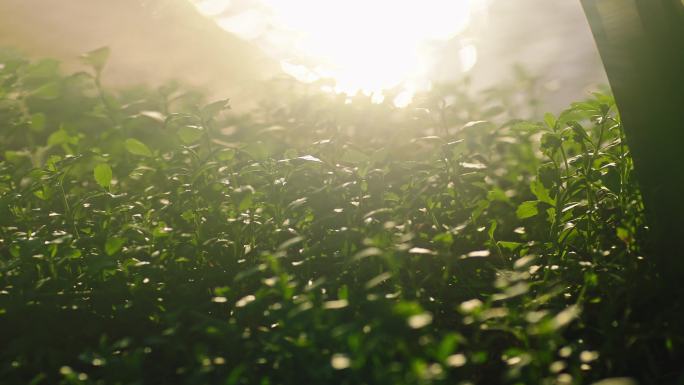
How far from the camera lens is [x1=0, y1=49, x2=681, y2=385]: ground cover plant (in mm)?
1616

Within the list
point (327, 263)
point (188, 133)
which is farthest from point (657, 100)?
point (188, 133)

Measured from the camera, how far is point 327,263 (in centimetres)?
215

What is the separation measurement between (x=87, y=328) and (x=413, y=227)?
3.43ft

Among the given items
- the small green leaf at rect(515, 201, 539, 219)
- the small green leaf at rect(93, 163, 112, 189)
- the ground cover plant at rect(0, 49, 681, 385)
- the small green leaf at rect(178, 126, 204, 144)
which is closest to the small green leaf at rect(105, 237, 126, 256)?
the ground cover plant at rect(0, 49, 681, 385)

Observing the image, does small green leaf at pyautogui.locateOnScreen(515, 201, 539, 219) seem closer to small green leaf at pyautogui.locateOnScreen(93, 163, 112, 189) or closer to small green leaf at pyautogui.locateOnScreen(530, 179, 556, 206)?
small green leaf at pyautogui.locateOnScreen(530, 179, 556, 206)

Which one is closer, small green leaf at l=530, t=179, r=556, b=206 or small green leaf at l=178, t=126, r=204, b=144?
small green leaf at l=530, t=179, r=556, b=206

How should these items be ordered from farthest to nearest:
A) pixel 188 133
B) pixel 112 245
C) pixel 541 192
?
pixel 188 133 → pixel 541 192 → pixel 112 245

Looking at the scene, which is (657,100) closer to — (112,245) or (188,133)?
(188,133)

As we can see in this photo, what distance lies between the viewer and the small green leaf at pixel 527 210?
2152 mm

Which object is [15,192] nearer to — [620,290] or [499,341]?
[499,341]

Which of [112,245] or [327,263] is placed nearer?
[112,245]

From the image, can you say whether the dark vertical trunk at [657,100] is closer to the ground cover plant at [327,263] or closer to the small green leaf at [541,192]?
the ground cover plant at [327,263]

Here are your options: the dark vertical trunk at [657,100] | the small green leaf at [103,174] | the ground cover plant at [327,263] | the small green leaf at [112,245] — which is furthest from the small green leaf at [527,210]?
the small green leaf at [103,174]

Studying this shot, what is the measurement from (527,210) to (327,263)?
2.11 feet
